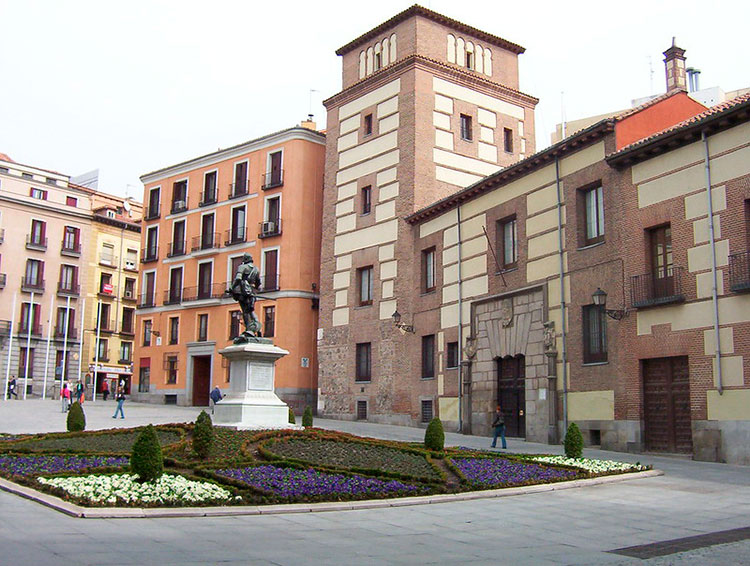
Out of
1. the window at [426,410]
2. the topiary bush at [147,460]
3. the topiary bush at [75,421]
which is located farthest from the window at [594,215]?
the topiary bush at [75,421]

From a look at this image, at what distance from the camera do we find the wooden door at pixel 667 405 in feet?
71.7

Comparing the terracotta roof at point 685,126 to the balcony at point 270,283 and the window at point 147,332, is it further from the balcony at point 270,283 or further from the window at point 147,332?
the window at point 147,332

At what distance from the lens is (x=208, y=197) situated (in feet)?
167

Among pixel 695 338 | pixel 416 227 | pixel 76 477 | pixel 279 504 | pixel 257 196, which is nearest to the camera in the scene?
pixel 279 504

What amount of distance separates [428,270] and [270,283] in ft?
43.1

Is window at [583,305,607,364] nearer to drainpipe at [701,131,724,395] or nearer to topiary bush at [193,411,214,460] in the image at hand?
drainpipe at [701,131,724,395]

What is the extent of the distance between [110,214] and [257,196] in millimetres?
28608

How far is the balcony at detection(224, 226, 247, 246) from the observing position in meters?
47.8

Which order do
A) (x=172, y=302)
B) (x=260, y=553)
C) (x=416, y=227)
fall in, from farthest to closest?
(x=172, y=302)
(x=416, y=227)
(x=260, y=553)

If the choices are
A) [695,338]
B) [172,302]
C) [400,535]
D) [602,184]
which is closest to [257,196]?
[172,302]

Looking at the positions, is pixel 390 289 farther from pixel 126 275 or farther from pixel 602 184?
pixel 126 275

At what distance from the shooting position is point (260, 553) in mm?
8812

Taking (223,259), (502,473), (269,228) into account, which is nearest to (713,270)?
(502,473)

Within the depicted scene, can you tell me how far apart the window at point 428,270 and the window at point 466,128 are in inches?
285
